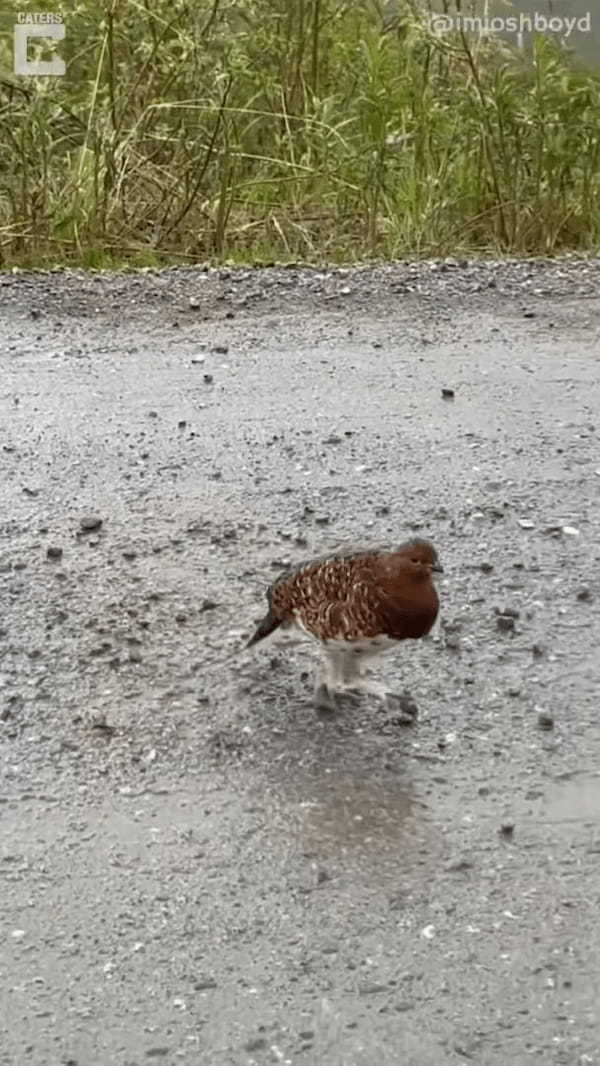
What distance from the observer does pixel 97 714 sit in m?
3.70

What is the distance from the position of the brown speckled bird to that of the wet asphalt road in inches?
5.9

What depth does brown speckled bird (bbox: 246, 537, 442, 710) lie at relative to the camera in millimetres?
3484

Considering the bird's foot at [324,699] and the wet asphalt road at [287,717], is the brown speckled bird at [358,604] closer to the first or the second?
the bird's foot at [324,699]

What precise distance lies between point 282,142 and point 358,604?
5.96 m

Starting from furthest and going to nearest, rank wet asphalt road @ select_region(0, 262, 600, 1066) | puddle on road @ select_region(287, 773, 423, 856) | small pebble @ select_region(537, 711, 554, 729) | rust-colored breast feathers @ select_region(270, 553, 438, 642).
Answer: small pebble @ select_region(537, 711, 554, 729) → rust-colored breast feathers @ select_region(270, 553, 438, 642) → puddle on road @ select_region(287, 773, 423, 856) → wet asphalt road @ select_region(0, 262, 600, 1066)

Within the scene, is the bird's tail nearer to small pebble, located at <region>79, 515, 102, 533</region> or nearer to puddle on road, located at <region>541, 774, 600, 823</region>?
puddle on road, located at <region>541, 774, 600, 823</region>

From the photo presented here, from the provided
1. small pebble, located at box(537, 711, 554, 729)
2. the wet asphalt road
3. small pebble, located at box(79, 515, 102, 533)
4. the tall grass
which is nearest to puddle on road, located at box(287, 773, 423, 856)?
the wet asphalt road

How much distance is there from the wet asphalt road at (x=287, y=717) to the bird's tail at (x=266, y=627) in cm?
11

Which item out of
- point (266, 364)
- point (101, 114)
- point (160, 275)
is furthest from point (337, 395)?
point (101, 114)

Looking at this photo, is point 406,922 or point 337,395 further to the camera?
point 337,395

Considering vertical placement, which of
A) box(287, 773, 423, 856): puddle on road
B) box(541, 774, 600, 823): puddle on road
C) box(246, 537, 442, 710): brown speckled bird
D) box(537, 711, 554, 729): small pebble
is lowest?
box(287, 773, 423, 856): puddle on road

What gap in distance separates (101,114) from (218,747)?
6.02 metres

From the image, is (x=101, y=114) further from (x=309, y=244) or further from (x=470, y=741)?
(x=470, y=741)

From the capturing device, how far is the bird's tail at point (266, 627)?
12.3ft
